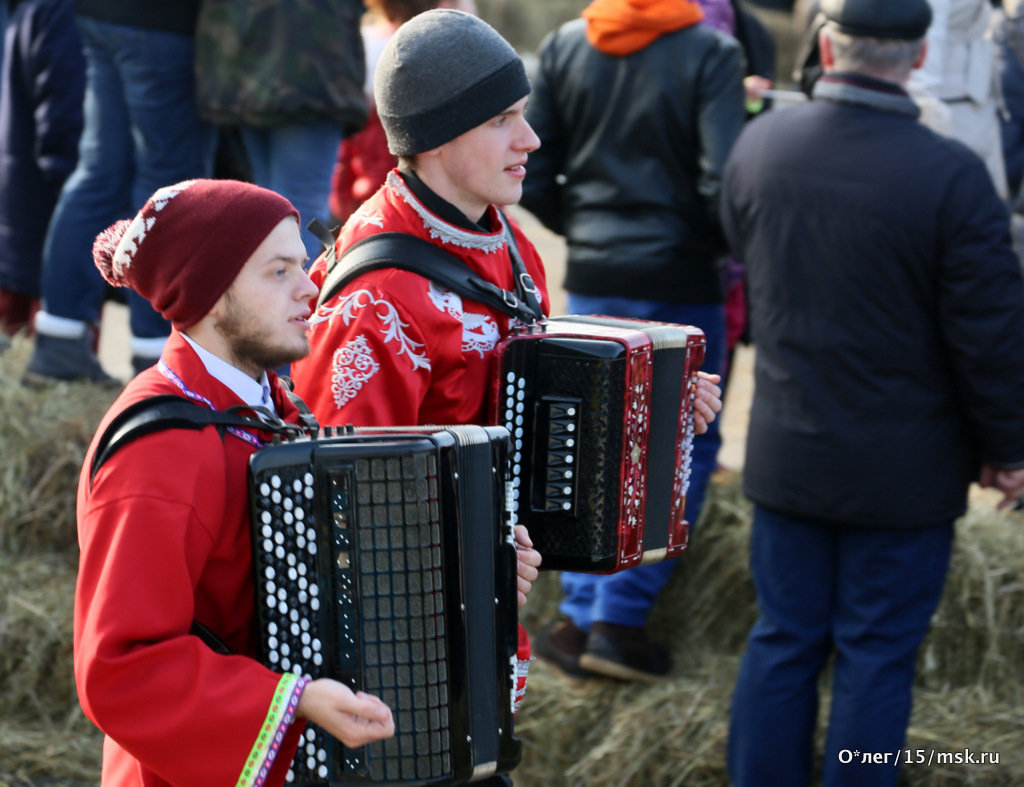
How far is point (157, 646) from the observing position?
6.26 feet

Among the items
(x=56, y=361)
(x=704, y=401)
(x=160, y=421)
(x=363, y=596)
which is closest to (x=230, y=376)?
(x=160, y=421)

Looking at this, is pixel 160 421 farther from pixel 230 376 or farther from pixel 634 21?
pixel 634 21

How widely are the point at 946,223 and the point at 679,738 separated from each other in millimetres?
1720

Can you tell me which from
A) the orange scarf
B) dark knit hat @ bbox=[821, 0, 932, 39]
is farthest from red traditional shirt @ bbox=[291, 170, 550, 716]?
the orange scarf

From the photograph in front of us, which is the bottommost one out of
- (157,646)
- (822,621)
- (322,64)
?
(822,621)

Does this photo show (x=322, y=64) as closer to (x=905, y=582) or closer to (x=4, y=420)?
(x=4, y=420)

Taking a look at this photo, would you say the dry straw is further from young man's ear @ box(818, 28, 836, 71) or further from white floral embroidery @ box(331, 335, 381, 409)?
white floral embroidery @ box(331, 335, 381, 409)

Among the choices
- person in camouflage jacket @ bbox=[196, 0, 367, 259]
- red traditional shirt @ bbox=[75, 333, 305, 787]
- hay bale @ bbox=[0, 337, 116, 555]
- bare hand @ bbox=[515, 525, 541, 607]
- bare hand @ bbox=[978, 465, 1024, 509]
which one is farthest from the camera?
hay bale @ bbox=[0, 337, 116, 555]

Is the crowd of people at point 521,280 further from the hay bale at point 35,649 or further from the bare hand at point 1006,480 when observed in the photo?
the hay bale at point 35,649

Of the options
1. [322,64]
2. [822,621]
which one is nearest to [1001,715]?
[822,621]

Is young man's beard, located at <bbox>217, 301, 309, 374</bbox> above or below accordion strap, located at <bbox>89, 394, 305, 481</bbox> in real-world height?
above

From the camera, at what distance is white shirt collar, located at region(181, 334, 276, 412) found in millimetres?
2133

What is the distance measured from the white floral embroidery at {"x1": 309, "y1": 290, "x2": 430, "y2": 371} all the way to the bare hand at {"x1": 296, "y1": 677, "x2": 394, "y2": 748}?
678 mm

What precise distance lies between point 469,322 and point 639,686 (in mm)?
1999
